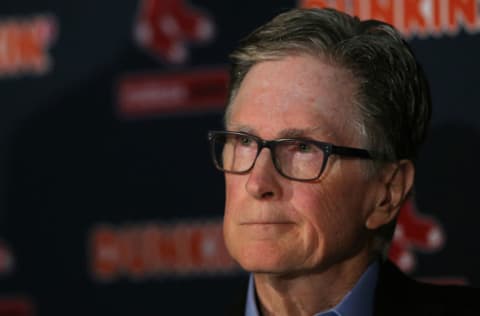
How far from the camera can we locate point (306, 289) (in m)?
1.66

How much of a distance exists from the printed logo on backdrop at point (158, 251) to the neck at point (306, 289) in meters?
0.91

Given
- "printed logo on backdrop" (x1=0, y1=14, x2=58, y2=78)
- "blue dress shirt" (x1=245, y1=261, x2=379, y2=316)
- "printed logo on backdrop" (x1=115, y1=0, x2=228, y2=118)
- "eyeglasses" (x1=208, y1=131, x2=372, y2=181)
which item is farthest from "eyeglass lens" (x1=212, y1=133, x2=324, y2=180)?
"printed logo on backdrop" (x1=0, y1=14, x2=58, y2=78)

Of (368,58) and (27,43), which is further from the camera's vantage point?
(27,43)

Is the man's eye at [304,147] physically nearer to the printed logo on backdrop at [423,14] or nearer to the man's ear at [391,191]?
the man's ear at [391,191]

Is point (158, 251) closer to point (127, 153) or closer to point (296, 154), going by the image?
point (127, 153)

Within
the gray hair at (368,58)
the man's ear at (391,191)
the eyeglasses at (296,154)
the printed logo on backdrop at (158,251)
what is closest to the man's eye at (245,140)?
the eyeglasses at (296,154)

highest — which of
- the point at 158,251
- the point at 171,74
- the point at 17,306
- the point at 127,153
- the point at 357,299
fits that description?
the point at 171,74

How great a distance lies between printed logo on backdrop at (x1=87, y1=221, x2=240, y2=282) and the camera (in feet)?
8.59

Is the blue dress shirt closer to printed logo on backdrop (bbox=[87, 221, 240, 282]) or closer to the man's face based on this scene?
the man's face

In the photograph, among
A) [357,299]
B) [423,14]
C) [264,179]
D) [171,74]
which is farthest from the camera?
[171,74]

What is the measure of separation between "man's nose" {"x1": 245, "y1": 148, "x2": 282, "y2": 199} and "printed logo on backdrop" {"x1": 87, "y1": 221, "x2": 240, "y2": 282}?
1.04m

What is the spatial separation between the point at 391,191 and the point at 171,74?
111cm

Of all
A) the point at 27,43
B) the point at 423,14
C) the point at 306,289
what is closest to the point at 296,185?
the point at 306,289

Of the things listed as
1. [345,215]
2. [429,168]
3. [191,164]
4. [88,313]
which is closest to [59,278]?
[88,313]
